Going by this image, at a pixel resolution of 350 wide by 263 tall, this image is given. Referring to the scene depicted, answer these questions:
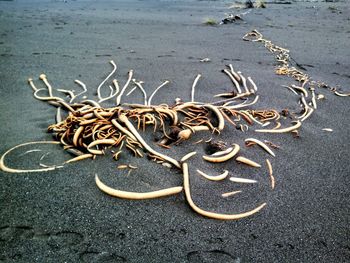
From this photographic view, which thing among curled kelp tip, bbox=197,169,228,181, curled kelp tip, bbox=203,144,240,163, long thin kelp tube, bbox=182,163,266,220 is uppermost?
curled kelp tip, bbox=203,144,240,163

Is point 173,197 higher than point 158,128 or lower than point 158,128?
lower

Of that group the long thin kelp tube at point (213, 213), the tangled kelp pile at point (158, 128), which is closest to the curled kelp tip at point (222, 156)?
the tangled kelp pile at point (158, 128)

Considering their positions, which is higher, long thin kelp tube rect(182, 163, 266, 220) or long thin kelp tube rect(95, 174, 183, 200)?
long thin kelp tube rect(95, 174, 183, 200)

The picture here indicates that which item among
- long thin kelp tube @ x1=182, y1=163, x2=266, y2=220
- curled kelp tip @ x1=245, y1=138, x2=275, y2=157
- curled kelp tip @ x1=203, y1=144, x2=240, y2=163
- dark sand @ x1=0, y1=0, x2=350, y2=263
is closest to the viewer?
dark sand @ x1=0, y1=0, x2=350, y2=263

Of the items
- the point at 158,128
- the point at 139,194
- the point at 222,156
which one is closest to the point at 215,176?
the point at 222,156

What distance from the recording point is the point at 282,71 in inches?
151

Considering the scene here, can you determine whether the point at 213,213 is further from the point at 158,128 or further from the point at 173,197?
the point at 158,128

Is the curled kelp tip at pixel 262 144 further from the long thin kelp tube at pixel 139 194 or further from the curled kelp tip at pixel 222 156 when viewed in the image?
the long thin kelp tube at pixel 139 194

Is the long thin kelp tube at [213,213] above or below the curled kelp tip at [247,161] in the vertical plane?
below

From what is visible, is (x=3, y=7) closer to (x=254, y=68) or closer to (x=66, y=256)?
(x=254, y=68)

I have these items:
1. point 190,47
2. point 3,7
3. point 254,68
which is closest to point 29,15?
point 3,7

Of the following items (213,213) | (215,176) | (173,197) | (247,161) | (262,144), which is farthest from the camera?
(262,144)

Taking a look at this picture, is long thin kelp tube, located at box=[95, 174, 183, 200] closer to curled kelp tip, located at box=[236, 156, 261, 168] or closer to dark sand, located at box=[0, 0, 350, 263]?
dark sand, located at box=[0, 0, 350, 263]

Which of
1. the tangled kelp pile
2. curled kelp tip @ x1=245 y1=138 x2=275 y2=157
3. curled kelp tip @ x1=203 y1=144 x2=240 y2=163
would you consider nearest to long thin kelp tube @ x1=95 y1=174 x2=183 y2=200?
the tangled kelp pile
